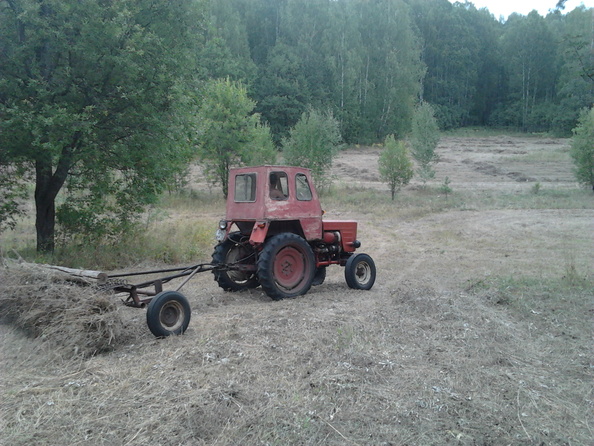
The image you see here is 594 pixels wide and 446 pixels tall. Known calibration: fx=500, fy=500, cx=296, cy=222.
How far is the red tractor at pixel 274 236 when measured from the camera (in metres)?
8.05

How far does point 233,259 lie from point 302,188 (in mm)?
1733

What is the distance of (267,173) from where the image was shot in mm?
8250

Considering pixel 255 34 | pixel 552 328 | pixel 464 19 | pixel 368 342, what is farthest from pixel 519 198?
pixel 464 19

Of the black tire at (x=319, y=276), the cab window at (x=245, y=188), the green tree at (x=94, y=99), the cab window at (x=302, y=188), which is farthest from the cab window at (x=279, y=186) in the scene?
the green tree at (x=94, y=99)

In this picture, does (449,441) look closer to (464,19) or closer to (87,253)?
(87,253)

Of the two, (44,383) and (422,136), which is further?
(422,136)

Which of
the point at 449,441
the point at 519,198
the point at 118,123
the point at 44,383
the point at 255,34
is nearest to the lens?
the point at 449,441

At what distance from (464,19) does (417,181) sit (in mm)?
49133

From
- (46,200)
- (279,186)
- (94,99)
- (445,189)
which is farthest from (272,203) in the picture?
(445,189)

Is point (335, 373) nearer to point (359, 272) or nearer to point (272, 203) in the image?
point (272, 203)

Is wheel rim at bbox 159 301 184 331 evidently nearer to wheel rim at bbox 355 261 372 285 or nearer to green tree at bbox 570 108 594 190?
wheel rim at bbox 355 261 372 285

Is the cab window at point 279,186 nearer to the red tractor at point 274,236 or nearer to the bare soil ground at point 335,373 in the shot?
the red tractor at point 274,236

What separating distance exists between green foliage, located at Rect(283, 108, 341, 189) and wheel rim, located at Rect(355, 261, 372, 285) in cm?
2053

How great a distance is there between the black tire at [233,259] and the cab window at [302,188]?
1247mm
